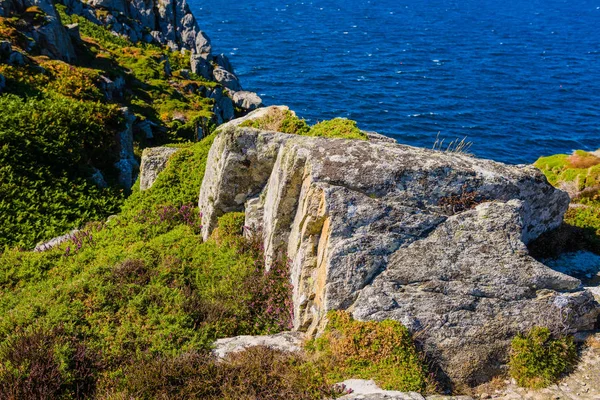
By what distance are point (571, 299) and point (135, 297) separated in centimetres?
1143

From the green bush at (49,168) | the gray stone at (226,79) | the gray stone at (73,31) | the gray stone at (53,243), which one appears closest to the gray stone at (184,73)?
the gray stone at (226,79)

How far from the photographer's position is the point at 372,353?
1008 cm

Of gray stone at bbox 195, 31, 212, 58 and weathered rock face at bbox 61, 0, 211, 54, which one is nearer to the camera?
weathered rock face at bbox 61, 0, 211, 54

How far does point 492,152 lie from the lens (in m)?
73.9

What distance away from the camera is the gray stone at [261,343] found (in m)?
11.2

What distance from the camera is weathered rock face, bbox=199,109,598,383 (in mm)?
10695

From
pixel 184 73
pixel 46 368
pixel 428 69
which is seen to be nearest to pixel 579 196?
pixel 46 368

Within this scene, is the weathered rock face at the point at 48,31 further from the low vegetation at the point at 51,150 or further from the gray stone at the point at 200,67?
the gray stone at the point at 200,67

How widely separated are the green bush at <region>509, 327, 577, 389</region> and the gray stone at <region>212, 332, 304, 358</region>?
16.6 feet

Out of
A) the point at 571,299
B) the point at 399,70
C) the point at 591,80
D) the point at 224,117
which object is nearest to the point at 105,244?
the point at 571,299

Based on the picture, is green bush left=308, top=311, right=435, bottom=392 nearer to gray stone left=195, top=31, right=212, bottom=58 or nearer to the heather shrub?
the heather shrub

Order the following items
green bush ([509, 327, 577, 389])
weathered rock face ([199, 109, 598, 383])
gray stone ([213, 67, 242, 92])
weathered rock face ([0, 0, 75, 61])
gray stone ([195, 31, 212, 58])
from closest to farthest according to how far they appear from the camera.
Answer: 1. green bush ([509, 327, 577, 389])
2. weathered rock face ([199, 109, 598, 383])
3. weathered rock face ([0, 0, 75, 61])
4. gray stone ([213, 67, 242, 92])
5. gray stone ([195, 31, 212, 58])

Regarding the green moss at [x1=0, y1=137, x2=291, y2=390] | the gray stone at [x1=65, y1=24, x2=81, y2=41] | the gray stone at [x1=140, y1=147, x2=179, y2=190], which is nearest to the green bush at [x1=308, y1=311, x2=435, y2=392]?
the green moss at [x1=0, y1=137, x2=291, y2=390]

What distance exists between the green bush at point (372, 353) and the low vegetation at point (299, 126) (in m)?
9.10
